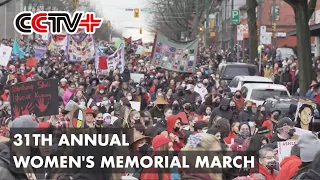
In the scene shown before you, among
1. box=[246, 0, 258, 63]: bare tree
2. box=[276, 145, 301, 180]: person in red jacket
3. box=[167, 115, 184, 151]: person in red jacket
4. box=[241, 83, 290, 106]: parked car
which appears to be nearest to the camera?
box=[276, 145, 301, 180]: person in red jacket

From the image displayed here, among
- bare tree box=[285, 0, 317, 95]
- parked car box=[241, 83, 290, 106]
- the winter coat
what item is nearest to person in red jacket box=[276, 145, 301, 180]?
the winter coat

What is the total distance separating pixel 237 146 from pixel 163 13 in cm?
7976

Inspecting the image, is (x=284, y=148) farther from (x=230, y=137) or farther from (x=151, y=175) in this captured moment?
(x=230, y=137)

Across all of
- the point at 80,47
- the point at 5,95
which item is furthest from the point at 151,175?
the point at 80,47

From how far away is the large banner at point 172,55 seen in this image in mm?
25828

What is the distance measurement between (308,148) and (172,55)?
63.6 ft

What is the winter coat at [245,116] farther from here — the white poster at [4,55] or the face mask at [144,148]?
the white poster at [4,55]

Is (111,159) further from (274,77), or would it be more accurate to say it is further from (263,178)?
(274,77)

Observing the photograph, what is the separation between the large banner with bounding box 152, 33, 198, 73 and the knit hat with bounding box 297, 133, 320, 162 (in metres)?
19.0

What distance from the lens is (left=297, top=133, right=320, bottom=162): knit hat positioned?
21.5 feet

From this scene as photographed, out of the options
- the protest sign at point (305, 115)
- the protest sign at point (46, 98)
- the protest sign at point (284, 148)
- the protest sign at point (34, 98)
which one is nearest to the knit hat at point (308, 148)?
the protest sign at point (284, 148)

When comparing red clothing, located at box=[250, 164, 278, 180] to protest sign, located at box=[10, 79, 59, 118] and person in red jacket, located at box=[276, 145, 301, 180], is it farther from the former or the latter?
protest sign, located at box=[10, 79, 59, 118]

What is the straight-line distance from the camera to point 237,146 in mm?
10000

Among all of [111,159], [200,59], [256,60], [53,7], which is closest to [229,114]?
[111,159]
